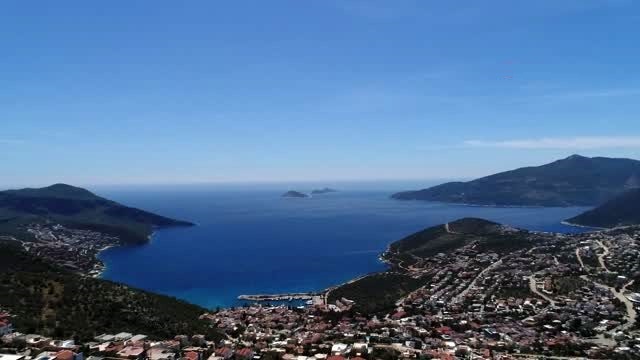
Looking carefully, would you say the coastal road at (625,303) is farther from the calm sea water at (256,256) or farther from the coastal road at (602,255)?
the calm sea water at (256,256)

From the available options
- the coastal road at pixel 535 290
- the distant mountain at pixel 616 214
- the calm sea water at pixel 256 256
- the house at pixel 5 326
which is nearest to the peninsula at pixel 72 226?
the calm sea water at pixel 256 256

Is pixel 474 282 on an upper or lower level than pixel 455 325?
lower

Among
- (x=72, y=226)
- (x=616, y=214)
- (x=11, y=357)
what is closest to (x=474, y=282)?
(x=11, y=357)

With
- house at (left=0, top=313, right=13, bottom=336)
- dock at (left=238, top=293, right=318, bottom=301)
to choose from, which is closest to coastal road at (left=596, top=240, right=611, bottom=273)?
dock at (left=238, top=293, right=318, bottom=301)

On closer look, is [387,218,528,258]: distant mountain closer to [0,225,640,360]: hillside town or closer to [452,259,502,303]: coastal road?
[452,259,502,303]: coastal road

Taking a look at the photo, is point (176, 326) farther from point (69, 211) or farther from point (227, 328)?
point (69, 211)

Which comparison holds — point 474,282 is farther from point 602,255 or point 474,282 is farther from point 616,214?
point 616,214

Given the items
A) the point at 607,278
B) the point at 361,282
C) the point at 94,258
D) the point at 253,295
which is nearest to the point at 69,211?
the point at 94,258
